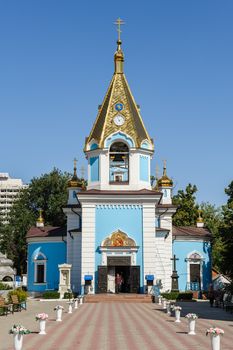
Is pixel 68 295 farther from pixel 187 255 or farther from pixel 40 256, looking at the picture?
pixel 187 255

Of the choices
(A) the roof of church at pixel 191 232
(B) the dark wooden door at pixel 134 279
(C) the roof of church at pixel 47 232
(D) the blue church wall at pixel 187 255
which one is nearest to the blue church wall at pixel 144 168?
(B) the dark wooden door at pixel 134 279

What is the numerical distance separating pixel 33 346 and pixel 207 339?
3.95 metres

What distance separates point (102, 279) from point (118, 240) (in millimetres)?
2232

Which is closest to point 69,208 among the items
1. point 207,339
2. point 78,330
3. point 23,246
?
point 23,246

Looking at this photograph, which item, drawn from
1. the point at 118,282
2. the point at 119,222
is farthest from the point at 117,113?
the point at 118,282

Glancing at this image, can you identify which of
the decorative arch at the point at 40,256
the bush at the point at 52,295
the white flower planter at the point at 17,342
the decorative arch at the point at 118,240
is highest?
the decorative arch at the point at 118,240

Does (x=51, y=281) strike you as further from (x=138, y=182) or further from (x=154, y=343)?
(x=154, y=343)

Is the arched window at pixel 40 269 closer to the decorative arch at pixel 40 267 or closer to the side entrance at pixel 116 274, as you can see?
the decorative arch at pixel 40 267

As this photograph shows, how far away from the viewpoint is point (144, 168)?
3222 cm

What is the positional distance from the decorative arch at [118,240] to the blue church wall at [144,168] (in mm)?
3293

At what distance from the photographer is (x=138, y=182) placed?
31844 millimetres

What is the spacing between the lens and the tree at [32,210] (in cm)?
5050

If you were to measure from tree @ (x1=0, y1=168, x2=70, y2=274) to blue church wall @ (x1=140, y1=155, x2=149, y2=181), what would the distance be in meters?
19.6

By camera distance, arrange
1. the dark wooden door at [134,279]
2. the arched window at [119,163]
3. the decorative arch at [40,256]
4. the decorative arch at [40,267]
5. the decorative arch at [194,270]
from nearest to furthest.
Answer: the dark wooden door at [134,279], the arched window at [119,163], the decorative arch at [194,270], the decorative arch at [40,267], the decorative arch at [40,256]
